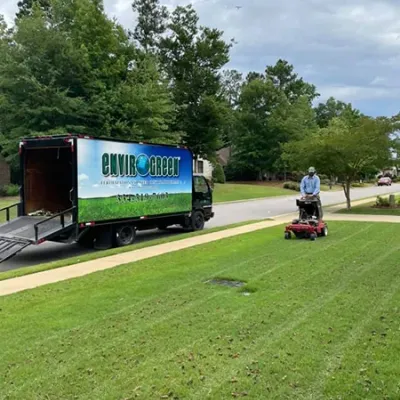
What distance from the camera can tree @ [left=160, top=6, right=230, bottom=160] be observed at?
45.0m

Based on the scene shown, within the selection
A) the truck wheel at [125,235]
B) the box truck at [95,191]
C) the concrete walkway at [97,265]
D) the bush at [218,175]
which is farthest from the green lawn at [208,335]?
the bush at [218,175]

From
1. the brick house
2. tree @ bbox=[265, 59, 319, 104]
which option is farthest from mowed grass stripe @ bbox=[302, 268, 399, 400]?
tree @ bbox=[265, 59, 319, 104]

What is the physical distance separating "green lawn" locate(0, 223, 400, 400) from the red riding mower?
3585 mm

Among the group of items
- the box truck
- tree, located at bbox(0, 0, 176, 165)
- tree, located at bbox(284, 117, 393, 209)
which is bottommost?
the box truck

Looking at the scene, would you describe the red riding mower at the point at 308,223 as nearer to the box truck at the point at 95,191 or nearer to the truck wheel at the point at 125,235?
the box truck at the point at 95,191

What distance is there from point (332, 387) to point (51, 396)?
231 cm

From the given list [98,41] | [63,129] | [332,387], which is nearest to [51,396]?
[332,387]

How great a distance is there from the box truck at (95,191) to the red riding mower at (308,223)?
12.8ft

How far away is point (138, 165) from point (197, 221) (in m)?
3.76

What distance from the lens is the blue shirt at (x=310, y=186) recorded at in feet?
44.9

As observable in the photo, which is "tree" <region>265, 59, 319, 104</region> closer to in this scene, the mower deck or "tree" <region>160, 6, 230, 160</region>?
"tree" <region>160, 6, 230, 160</region>

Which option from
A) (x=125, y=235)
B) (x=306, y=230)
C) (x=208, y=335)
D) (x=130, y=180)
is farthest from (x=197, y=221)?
(x=208, y=335)

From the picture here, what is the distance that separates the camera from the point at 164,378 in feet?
14.1

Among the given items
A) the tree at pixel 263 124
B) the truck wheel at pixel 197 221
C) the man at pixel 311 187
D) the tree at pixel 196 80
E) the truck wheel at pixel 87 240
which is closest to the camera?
the truck wheel at pixel 87 240
